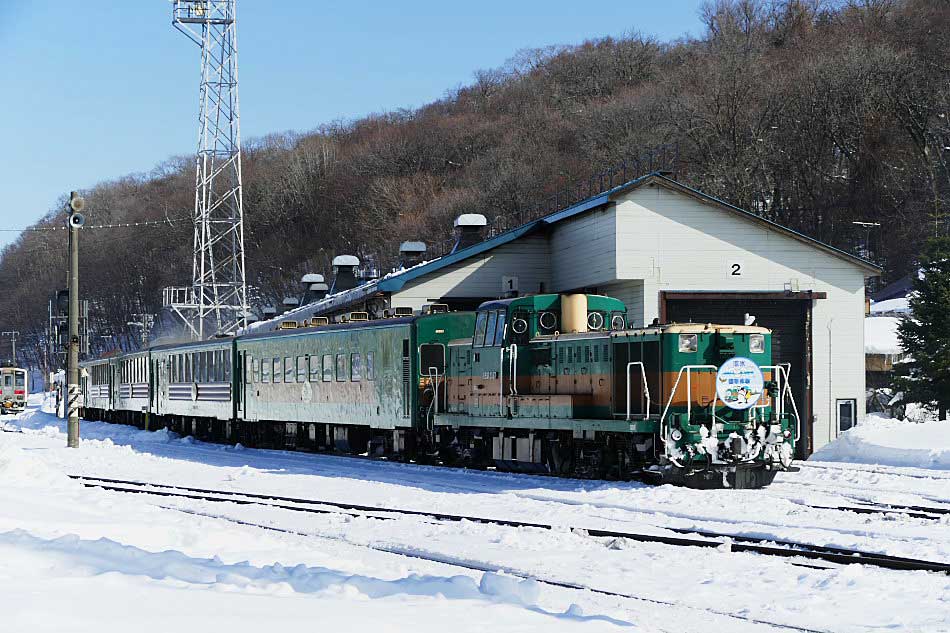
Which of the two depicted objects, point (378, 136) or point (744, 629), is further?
point (378, 136)

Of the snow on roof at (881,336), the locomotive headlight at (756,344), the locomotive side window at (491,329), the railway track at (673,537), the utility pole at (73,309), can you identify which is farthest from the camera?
the snow on roof at (881,336)

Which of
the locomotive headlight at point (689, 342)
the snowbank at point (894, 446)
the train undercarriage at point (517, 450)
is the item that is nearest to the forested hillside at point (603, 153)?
the snowbank at point (894, 446)

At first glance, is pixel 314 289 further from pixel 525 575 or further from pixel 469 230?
pixel 525 575

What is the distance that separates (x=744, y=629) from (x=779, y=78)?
75095 mm

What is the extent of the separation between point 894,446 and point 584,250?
1008 centimetres

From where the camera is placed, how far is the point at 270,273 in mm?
105875

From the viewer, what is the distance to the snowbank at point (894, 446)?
23359 millimetres

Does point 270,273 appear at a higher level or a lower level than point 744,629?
higher

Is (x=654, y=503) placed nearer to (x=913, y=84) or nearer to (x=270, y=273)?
(x=913, y=84)

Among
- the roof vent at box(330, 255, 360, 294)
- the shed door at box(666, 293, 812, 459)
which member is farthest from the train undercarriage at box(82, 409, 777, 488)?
the roof vent at box(330, 255, 360, 294)

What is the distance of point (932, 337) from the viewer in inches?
1432

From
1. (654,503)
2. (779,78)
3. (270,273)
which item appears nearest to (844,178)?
(779,78)

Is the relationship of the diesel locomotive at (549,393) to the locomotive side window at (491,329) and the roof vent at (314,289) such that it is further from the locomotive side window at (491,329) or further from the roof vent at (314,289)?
the roof vent at (314,289)

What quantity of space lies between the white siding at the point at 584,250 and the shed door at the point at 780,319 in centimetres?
205
